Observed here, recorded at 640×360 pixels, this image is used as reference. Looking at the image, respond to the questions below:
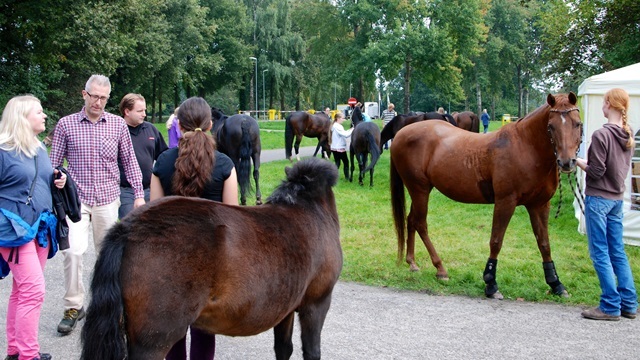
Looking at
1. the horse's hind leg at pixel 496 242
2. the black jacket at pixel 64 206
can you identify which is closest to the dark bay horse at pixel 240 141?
the horse's hind leg at pixel 496 242

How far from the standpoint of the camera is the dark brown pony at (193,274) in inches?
92.0

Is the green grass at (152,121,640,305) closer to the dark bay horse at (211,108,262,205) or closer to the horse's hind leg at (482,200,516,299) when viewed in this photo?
the horse's hind leg at (482,200,516,299)

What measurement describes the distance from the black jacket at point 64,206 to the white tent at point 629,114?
24.1ft

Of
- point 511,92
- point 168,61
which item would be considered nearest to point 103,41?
point 168,61

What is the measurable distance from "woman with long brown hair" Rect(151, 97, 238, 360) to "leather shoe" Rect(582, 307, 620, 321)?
3584 mm

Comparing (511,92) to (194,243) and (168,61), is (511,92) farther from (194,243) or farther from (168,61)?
(194,243)

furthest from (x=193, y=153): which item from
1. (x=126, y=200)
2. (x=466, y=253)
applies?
(x=466, y=253)

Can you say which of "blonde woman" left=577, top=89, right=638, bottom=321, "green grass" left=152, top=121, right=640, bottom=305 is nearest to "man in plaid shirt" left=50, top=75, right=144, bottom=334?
"green grass" left=152, top=121, right=640, bottom=305

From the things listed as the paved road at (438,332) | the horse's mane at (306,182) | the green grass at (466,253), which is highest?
the horse's mane at (306,182)

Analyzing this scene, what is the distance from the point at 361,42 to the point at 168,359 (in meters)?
36.9

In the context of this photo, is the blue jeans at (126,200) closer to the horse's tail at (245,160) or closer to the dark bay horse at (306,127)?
the horse's tail at (245,160)

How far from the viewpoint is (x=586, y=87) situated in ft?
27.0

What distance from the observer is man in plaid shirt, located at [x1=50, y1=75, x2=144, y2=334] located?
4363 mm

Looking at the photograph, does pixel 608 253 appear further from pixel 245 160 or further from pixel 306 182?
pixel 245 160
